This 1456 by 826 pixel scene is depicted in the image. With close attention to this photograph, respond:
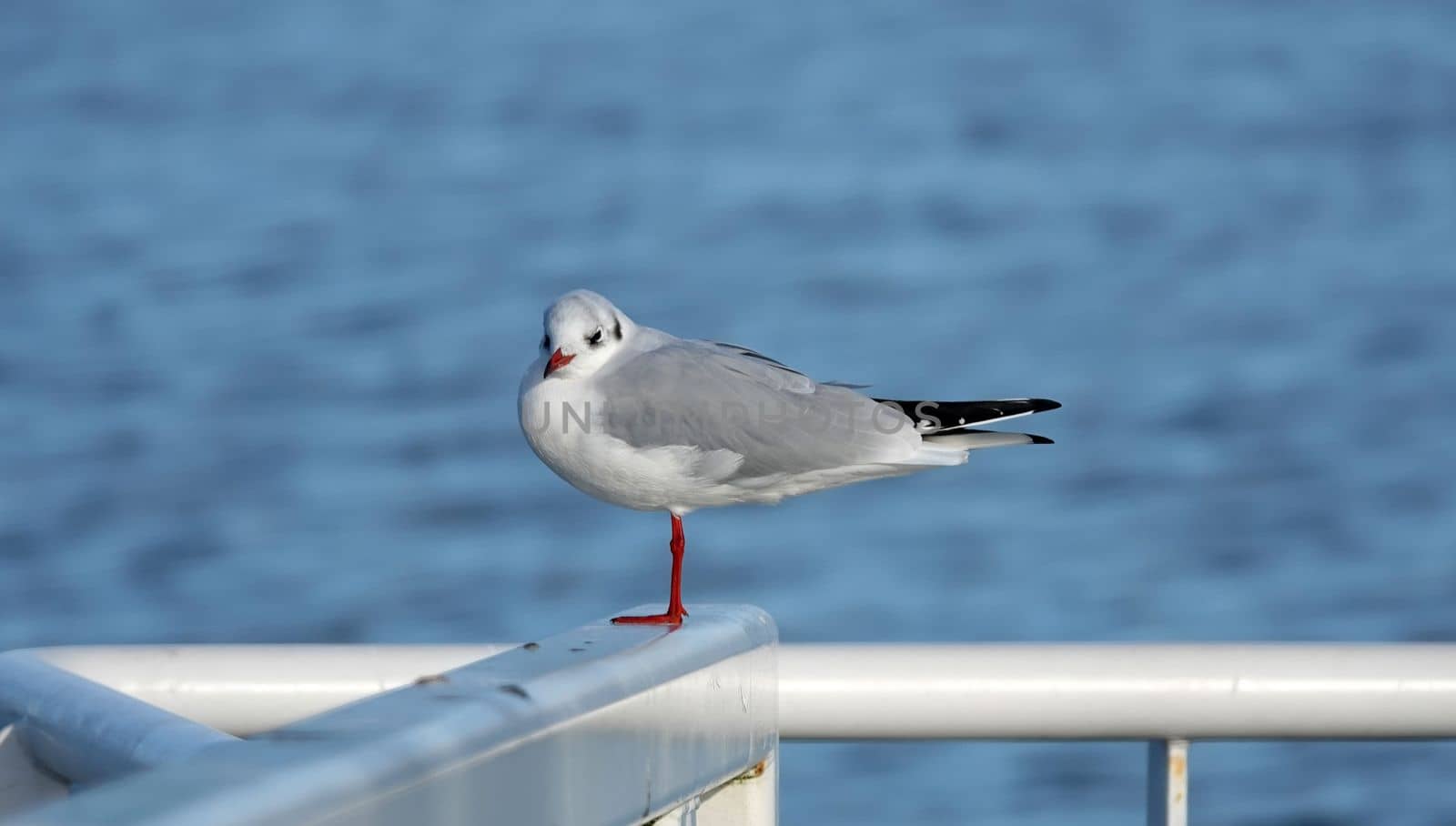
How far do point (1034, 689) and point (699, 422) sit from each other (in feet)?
1.42

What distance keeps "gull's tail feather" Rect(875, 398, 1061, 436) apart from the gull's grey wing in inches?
1.1

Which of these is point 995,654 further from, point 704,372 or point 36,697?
point 36,697

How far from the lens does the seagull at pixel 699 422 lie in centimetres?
173

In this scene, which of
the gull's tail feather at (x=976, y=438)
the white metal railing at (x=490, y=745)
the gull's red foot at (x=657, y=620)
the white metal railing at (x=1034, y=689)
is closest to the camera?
the white metal railing at (x=490, y=745)

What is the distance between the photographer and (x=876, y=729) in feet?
5.23

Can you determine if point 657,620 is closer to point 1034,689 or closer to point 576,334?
point 1034,689

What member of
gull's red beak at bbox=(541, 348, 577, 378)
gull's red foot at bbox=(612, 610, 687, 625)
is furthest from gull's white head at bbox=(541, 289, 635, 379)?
gull's red foot at bbox=(612, 610, 687, 625)

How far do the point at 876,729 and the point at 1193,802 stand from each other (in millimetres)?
4752

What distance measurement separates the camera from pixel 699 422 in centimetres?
179

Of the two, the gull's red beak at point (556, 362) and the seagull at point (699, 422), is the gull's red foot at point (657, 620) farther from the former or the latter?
the gull's red beak at point (556, 362)

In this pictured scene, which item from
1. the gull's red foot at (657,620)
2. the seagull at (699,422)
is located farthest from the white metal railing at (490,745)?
the seagull at (699,422)

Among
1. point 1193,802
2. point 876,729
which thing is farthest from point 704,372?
point 1193,802

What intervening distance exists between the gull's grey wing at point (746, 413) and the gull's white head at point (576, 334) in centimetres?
3

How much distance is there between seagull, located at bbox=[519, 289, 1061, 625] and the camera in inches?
68.1
